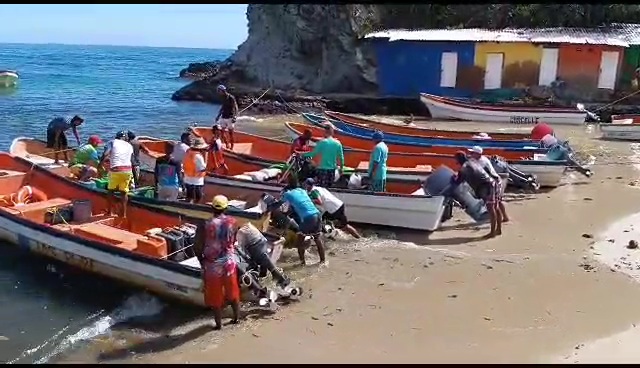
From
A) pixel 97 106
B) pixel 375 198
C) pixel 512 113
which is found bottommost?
pixel 97 106

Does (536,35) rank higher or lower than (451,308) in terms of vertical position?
higher

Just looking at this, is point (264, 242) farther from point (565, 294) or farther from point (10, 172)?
point (10, 172)

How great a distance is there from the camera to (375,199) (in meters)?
12.1

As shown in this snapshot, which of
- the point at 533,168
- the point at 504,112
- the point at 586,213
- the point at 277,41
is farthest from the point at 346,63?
the point at 586,213

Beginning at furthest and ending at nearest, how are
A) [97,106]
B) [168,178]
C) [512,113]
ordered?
[97,106]
[512,113]
[168,178]

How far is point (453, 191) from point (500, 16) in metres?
28.0

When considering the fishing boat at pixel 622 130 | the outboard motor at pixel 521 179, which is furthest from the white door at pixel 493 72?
the outboard motor at pixel 521 179

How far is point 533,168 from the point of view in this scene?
1503cm

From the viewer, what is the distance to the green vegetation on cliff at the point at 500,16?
1398 inches

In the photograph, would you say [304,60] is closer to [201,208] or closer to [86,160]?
[86,160]

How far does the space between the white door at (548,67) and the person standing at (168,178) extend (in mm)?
25021

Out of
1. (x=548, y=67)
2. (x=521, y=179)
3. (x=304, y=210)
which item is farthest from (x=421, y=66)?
(x=304, y=210)

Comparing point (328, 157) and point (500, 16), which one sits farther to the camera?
point (500, 16)

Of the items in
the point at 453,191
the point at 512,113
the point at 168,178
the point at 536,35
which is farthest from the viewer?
the point at 536,35
